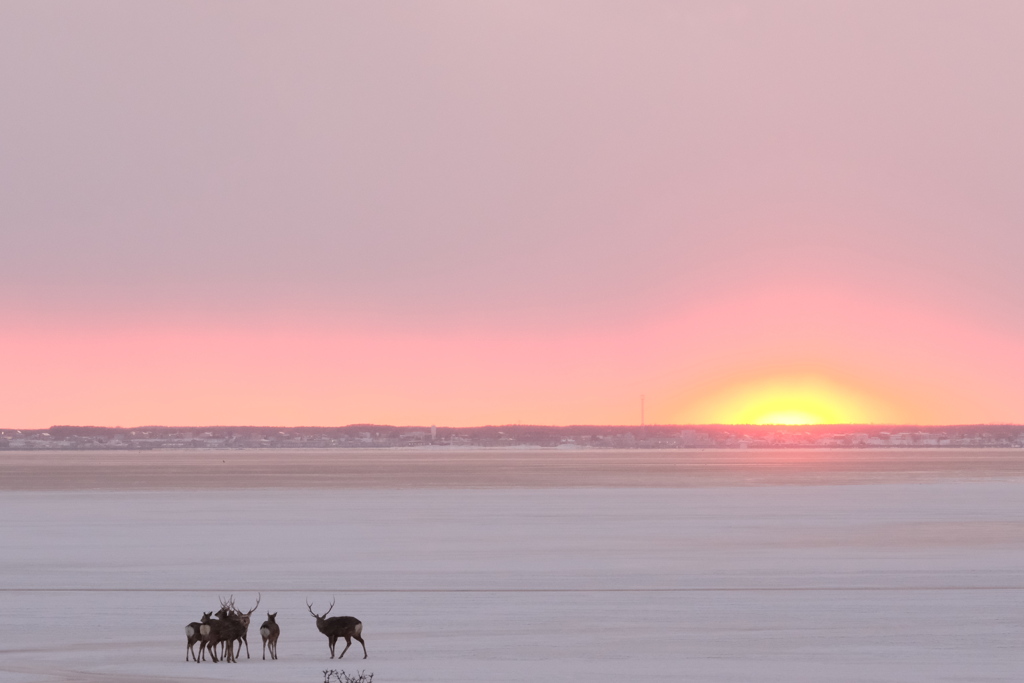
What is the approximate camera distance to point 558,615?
17.2m

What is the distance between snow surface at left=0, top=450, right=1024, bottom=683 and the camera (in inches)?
546

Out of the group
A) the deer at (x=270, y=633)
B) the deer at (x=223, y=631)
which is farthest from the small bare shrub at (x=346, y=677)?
the deer at (x=223, y=631)

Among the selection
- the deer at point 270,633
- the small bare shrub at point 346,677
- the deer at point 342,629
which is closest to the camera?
the small bare shrub at point 346,677

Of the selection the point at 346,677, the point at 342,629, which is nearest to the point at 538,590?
the point at 342,629

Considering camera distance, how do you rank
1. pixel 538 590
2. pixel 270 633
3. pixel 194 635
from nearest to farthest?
pixel 194 635, pixel 270 633, pixel 538 590

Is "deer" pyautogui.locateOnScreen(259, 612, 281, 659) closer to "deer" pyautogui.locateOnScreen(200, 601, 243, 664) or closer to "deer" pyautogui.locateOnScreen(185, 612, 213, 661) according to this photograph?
"deer" pyautogui.locateOnScreen(200, 601, 243, 664)

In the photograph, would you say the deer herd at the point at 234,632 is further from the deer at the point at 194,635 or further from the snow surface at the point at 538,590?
the snow surface at the point at 538,590

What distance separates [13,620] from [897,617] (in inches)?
432

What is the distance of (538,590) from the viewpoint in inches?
781

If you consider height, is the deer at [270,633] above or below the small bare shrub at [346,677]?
above

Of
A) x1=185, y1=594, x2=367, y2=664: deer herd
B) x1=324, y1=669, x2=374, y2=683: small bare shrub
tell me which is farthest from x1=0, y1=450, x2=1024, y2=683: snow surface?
x1=185, y1=594, x2=367, y2=664: deer herd

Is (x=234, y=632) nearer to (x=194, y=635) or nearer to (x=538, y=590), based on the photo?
(x=194, y=635)

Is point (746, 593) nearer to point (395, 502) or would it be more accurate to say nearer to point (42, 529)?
point (42, 529)

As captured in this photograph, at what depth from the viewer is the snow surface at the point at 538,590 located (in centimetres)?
1388
